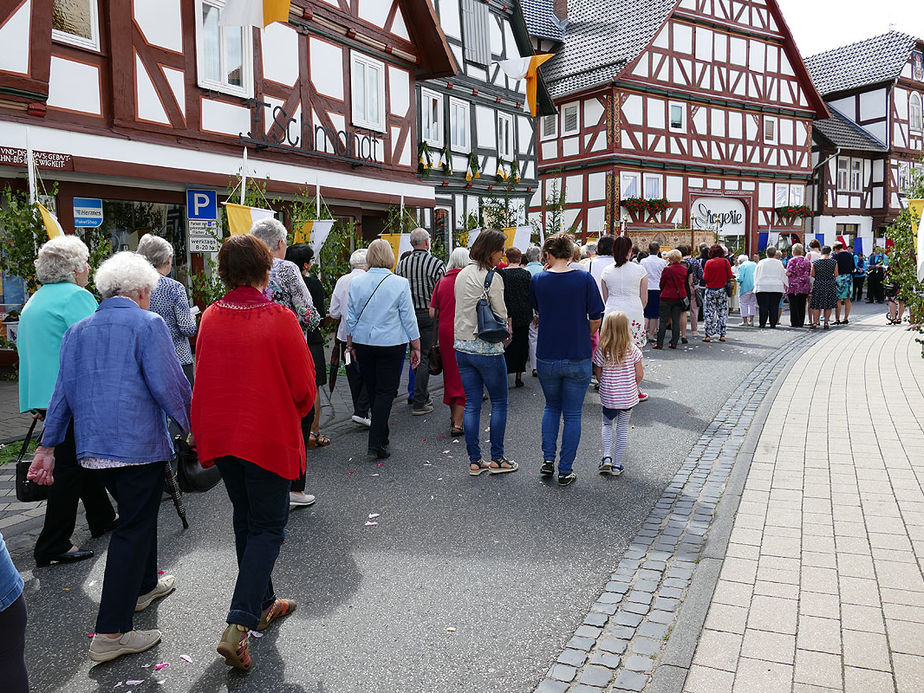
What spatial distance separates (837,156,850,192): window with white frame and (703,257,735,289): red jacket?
27379 mm

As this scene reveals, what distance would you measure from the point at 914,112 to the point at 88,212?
42.3 metres

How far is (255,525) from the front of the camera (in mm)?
3459

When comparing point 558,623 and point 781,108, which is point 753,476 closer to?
point 558,623

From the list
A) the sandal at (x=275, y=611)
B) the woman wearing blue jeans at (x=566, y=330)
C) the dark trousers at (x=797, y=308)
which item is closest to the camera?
the sandal at (x=275, y=611)

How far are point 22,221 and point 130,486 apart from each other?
5119 mm

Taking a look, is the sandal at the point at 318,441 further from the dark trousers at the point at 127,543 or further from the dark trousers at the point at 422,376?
the dark trousers at the point at 127,543

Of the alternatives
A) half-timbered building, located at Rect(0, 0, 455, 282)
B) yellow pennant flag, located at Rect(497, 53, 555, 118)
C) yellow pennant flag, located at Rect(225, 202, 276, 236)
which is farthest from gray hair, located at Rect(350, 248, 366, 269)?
yellow pennant flag, located at Rect(497, 53, 555, 118)

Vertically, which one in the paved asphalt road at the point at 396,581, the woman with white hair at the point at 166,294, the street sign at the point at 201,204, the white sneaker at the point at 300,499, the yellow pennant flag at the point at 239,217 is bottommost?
the paved asphalt road at the point at 396,581

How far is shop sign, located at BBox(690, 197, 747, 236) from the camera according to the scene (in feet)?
103

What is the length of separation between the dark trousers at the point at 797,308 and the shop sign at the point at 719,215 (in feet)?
46.5

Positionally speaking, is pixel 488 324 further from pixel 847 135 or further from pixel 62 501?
pixel 847 135

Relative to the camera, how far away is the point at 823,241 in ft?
116

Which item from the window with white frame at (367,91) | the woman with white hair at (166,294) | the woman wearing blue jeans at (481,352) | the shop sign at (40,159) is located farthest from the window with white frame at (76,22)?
the woman wearing blue jeans at (481,352)

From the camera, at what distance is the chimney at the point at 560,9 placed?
33656mm
